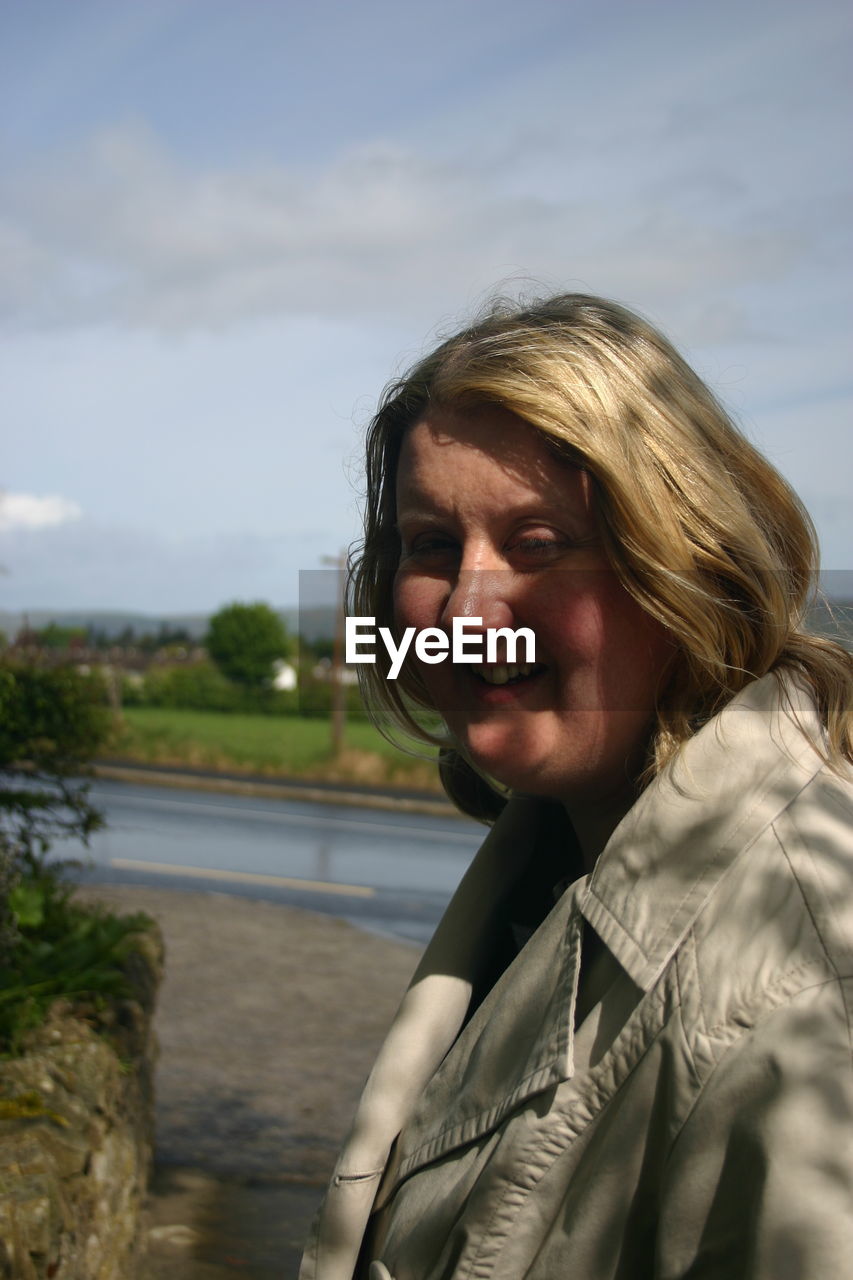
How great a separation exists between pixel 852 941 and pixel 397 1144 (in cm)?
81

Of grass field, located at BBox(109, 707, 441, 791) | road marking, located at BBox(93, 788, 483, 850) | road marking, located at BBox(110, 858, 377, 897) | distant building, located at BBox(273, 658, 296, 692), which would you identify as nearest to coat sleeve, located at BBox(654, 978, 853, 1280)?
road marking, located at BBox(110, 858, 377, 897)

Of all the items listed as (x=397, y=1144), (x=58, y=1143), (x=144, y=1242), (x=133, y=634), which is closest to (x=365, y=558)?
(x=397, y=1144)

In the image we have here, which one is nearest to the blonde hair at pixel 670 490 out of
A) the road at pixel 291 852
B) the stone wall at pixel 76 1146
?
the stone wall at pixel 76 1146

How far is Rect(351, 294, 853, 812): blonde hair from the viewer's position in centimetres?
156

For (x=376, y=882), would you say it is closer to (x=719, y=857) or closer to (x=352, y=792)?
(x=352, y=792)

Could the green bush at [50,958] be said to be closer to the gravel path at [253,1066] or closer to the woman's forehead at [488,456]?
the gravel path at [253,1066]

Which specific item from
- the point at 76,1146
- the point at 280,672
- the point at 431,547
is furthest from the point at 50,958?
the point at 280,672

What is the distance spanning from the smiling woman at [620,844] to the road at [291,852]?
9.30 m

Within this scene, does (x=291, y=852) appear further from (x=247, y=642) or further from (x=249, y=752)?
(x=247, y=642)

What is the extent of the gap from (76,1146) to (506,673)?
2359mm

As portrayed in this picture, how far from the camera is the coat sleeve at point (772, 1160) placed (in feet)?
3.71

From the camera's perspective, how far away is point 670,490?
159 centimetres

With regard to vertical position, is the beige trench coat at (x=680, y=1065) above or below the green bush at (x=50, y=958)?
above
